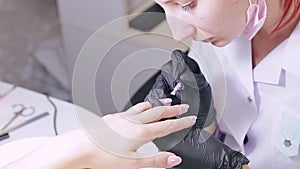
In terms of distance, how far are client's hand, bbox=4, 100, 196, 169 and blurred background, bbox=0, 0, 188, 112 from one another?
0.84 meters

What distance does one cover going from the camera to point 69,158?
2.70 feet

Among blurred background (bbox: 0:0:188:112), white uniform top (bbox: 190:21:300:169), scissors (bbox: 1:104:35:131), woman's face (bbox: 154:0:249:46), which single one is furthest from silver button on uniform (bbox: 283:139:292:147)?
blurred background (bbox: 0:0:188:112)

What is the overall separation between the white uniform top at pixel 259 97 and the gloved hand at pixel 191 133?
67 mm

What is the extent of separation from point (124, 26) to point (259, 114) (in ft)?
0.96

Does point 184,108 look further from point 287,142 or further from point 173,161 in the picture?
point 287,142

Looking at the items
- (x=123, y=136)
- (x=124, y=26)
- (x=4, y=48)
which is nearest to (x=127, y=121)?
(x=123, y=136)

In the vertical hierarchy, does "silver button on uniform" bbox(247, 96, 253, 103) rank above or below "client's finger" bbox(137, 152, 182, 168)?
below

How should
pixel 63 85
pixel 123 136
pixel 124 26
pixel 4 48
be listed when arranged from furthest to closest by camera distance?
pixel 63 85, pixel 4 48, pixel 124 26, pixel 123 136

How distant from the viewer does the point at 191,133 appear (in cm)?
82

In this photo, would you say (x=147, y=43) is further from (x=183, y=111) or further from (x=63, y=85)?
(x=63, y=85)

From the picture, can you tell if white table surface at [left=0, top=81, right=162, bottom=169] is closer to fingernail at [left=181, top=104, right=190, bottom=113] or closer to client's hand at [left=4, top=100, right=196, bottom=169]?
client's hand at [left=4, top=100, right=196, bottom=169]

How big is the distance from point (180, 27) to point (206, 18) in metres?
0.05

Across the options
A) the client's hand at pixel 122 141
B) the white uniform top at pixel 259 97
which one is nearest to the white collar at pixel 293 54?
the white uniform top at pixel 259 97

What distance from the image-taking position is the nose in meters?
0.82
